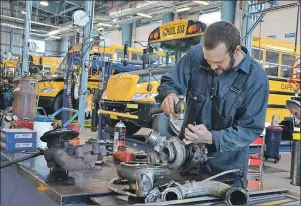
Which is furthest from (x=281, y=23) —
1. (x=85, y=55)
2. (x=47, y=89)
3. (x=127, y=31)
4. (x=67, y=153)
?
(x=67, y=153)

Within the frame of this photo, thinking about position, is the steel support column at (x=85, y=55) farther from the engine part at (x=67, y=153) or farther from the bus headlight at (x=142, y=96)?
the engine part at (x=67, y=153)

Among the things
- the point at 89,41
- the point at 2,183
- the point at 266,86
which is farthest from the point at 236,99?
the point at 89,41

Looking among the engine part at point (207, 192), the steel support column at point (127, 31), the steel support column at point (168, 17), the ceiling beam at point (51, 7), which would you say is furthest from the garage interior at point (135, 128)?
the ceiling beam at point (51, 7)

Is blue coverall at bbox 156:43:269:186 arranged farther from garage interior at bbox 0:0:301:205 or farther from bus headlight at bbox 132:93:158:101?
bus headlight at bbox 132:93:158:101

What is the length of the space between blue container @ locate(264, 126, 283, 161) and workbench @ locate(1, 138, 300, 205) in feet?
12.9

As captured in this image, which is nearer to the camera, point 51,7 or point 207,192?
point 207,192

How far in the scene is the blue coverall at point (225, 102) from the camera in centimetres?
169

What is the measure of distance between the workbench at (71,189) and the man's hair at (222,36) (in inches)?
26.8

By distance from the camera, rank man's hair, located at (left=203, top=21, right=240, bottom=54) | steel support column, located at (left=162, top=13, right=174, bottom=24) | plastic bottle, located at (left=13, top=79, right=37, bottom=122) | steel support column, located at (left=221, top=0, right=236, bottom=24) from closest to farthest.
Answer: man's hair, located at (left=203, top=21, right=240, bottom=54), plastic bottle, located at (left=13, top=79, right=37, bottom=122), steel support column, located at (left=221, top=0, right=236, bottom=24), steel support column, located at (left=162, top=13, right=174, bottom=24)

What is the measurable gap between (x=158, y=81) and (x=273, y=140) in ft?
7.17

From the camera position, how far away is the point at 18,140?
2.30 meters

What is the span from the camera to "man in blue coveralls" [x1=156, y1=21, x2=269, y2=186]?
163 cm

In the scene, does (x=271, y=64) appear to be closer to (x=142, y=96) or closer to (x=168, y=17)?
(x=142, y=96)

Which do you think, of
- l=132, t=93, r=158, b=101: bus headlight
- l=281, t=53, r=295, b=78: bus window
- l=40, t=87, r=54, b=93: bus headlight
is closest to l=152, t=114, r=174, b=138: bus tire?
l=132, t=93, r=158, b=101: bus headlight
